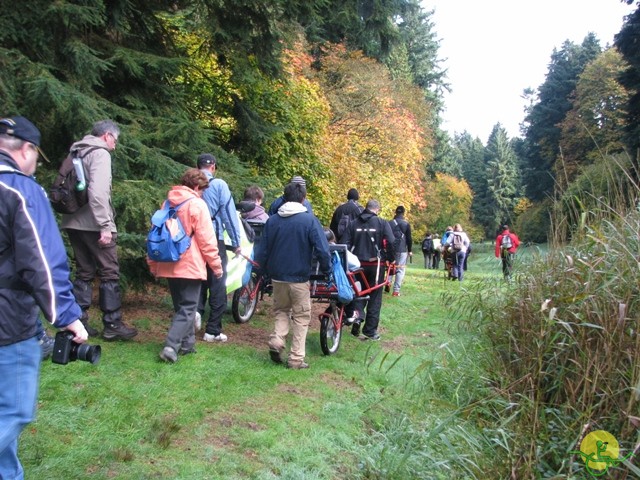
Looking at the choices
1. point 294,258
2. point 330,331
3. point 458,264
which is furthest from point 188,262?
point 458,264

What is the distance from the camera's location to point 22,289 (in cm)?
291

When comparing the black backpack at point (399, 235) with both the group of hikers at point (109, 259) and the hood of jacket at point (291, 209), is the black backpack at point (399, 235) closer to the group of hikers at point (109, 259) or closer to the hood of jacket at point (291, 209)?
the group of hikers at point (109, 259)

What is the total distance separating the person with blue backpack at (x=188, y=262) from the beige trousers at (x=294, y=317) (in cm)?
80

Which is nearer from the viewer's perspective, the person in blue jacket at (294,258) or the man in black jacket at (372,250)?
the person in blue jacket at (294,258)

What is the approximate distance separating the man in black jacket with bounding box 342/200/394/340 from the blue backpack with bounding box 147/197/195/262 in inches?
127

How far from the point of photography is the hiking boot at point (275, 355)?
21.1ft

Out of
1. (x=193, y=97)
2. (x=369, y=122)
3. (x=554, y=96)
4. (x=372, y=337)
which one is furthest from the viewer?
(x=554, y=96)

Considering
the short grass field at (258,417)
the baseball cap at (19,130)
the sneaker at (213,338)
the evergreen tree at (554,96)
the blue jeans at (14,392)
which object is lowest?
the short grass field at (258,417)

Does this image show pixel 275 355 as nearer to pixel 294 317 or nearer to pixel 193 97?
pixel 294 317

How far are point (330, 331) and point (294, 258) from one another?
1.50 metres

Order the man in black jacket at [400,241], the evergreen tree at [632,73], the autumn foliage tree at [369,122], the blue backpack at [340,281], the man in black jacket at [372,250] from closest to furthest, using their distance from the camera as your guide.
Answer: the blue backpack at [340,281], the man in black jacket at [372,250], the man in black jacket at [400,241], the autumn foliage tree at [369,122], the evergreen tree at [632,73]

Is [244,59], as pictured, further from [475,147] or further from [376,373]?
[475,147]

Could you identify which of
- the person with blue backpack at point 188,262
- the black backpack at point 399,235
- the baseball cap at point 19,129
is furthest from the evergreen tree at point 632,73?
the baseball cap at point 19,129


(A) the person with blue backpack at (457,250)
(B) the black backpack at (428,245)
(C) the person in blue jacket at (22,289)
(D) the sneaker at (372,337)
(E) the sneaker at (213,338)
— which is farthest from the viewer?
(B) the black backpack at (428,245)
